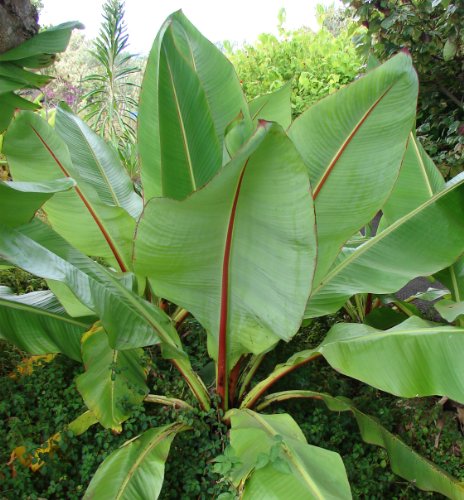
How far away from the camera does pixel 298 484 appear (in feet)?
3.38

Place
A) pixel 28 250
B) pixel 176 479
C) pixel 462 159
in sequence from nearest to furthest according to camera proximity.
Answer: pixel 28 250 < pixel 176 479 < pixel 462 159

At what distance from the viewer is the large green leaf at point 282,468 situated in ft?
3.38

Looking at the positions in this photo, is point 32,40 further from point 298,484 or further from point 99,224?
point 298,484

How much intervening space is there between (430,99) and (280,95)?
88.2 inches

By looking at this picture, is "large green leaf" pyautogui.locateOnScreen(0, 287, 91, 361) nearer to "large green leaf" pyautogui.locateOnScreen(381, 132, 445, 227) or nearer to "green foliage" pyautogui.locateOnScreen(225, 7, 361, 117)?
"large green leaf" pyautogui.locateOnScreen(381, 132, 445, 227)

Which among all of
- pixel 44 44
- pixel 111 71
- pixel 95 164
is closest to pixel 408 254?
pixel 95 164

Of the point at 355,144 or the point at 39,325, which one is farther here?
the point at 39,325

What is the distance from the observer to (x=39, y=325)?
1466mm

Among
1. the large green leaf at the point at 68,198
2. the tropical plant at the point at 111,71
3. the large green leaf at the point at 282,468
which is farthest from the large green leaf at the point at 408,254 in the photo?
the tropical plant at the point at 111,71

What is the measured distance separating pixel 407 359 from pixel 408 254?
0.38m

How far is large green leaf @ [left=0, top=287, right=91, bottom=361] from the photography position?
143cm

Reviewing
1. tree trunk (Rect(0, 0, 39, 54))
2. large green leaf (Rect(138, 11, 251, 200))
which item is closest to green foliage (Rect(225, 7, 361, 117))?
tree trunk (Rect(0, 0, 39, 54))

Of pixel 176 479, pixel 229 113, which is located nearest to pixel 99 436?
pixel 176 479

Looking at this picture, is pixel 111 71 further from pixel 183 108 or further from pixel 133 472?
pixel 133 472
